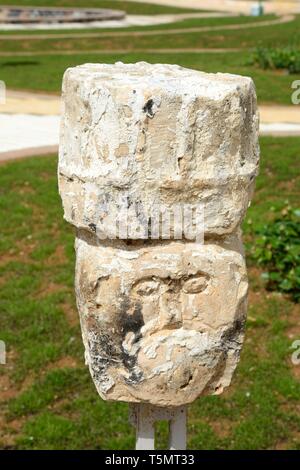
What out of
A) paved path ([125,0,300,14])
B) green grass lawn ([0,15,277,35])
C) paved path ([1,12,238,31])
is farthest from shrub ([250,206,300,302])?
paved path ([125,0,300,14])

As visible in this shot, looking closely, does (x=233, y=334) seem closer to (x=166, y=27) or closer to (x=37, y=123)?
(x=37, y=123)

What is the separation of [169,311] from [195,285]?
0.13 metres

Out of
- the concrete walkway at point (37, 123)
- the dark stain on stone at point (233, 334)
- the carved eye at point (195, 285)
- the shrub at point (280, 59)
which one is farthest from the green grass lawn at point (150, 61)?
the carved eye at point (195, 285)

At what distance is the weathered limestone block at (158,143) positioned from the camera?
9.32ft

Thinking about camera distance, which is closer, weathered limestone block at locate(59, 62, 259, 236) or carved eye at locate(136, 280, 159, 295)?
weathered limestone block at locate(59, 62, 259, 236)

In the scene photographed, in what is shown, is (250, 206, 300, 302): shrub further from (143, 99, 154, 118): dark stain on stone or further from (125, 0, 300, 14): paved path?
(125, 0, 300, 14): paved path

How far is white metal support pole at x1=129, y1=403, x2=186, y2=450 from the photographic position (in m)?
3.26

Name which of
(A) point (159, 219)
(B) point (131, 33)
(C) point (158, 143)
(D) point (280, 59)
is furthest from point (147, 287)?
(B) point (131, 33)

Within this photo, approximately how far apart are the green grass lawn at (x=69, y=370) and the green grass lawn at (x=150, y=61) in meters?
6.24

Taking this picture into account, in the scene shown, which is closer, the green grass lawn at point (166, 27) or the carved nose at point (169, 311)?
the carved nose at point (169, 311)

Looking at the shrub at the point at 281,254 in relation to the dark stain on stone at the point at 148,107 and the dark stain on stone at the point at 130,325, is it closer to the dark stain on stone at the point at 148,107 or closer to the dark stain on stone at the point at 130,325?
the dark stain on stone at the point at 130,325

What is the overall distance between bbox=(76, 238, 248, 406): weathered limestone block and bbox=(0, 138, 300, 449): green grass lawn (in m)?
2.35

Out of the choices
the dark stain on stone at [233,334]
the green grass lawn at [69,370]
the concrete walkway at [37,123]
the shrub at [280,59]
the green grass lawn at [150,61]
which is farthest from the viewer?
the shrub at [280,59]

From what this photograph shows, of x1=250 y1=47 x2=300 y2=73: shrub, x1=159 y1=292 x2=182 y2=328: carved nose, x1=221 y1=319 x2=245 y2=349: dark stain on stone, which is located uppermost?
x1=159 y1=292 x2=182 y2=328: carved nose
